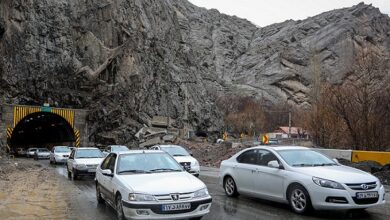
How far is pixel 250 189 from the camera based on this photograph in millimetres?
11719

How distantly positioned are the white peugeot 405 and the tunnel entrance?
48.5 m

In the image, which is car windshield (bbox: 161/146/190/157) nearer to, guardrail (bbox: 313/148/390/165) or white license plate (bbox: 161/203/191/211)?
guardrail (bbox: 313/148/390/165)

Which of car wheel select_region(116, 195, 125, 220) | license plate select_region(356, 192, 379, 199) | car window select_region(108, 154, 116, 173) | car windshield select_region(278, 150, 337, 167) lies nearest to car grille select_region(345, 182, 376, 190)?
license plate select_region(356, 192, 379, 199)

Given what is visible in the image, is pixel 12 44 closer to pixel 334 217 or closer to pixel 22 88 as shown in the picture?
pixel 22 88

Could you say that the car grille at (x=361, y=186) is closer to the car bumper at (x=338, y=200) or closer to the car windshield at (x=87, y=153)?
the car bumper at (x=338, y=200)

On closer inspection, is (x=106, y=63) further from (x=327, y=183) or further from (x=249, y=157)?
(x=327, y=183)

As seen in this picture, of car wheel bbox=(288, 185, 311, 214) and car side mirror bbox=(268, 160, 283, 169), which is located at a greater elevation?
car side mirror bbox=(268, 160, 283, 169)

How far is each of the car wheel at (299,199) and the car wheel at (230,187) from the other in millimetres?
2584

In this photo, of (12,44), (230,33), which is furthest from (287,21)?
(12,44)

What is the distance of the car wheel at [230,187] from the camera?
41.3 ft

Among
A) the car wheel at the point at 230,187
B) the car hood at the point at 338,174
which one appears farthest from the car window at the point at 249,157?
the car hood at the point at 338,174

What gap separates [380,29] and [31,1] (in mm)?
102501

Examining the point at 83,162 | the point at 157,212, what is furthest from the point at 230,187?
the point at 83,162

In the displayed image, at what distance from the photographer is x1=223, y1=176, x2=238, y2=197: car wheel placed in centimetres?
1258
